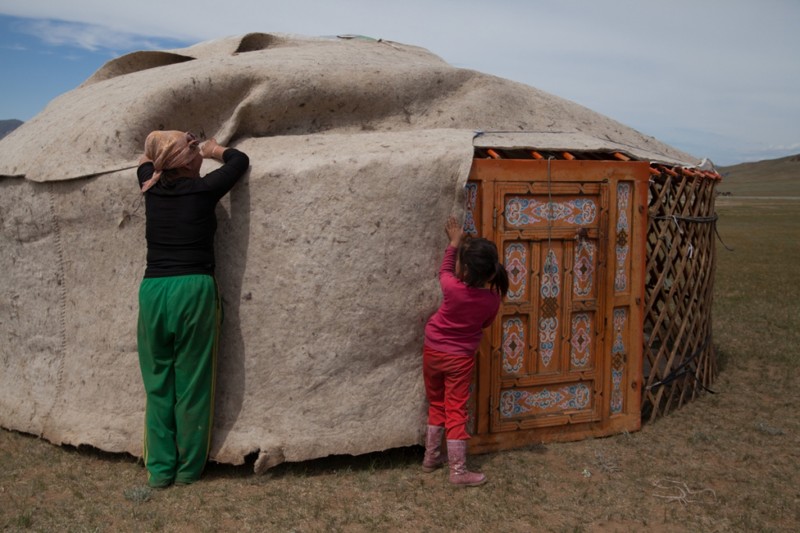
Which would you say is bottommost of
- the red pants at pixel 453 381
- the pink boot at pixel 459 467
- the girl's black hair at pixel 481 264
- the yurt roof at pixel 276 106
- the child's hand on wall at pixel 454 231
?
the pink boot at pixel 459 467

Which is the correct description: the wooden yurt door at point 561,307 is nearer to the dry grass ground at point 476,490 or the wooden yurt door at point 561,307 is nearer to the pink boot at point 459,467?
the dry grass ground at point 476,490

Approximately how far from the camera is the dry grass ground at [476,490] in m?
3.04

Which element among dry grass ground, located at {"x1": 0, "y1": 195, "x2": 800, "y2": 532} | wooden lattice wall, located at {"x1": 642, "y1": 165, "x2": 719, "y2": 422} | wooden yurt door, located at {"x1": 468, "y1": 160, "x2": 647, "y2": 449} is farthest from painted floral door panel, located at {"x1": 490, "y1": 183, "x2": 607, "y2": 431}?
wooden lattice wall, located at {"x1": 642, "y1": 165, "x2": 719, "y2": 422}

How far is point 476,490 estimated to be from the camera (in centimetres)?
335

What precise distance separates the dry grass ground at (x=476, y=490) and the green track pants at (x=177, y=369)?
→ 14 cm

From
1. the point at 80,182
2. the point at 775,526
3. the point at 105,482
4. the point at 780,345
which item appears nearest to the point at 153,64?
the point at 80,182

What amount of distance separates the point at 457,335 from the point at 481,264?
385 millimetres

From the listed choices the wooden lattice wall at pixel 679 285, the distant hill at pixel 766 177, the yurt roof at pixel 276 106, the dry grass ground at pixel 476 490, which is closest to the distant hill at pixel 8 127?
the yurt roof at pixel 276 106

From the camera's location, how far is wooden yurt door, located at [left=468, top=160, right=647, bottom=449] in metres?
3.76

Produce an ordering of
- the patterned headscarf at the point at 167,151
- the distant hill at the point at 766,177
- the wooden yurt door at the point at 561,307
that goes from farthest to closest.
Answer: the distant hill at the point at 766,177 → the wooden yurt door at the point at 561,307 → the patterned headscarf at the point at 167,151

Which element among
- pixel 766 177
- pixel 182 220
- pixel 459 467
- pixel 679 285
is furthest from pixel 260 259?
pixel 766 177

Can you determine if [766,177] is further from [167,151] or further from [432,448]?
[167,151]

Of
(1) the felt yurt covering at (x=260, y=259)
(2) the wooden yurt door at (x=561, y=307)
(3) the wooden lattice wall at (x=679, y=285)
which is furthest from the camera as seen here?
(3) the wooden lattice wall at (x=679, y=285)

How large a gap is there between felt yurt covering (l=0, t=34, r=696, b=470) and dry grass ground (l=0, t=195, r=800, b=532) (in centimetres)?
16
